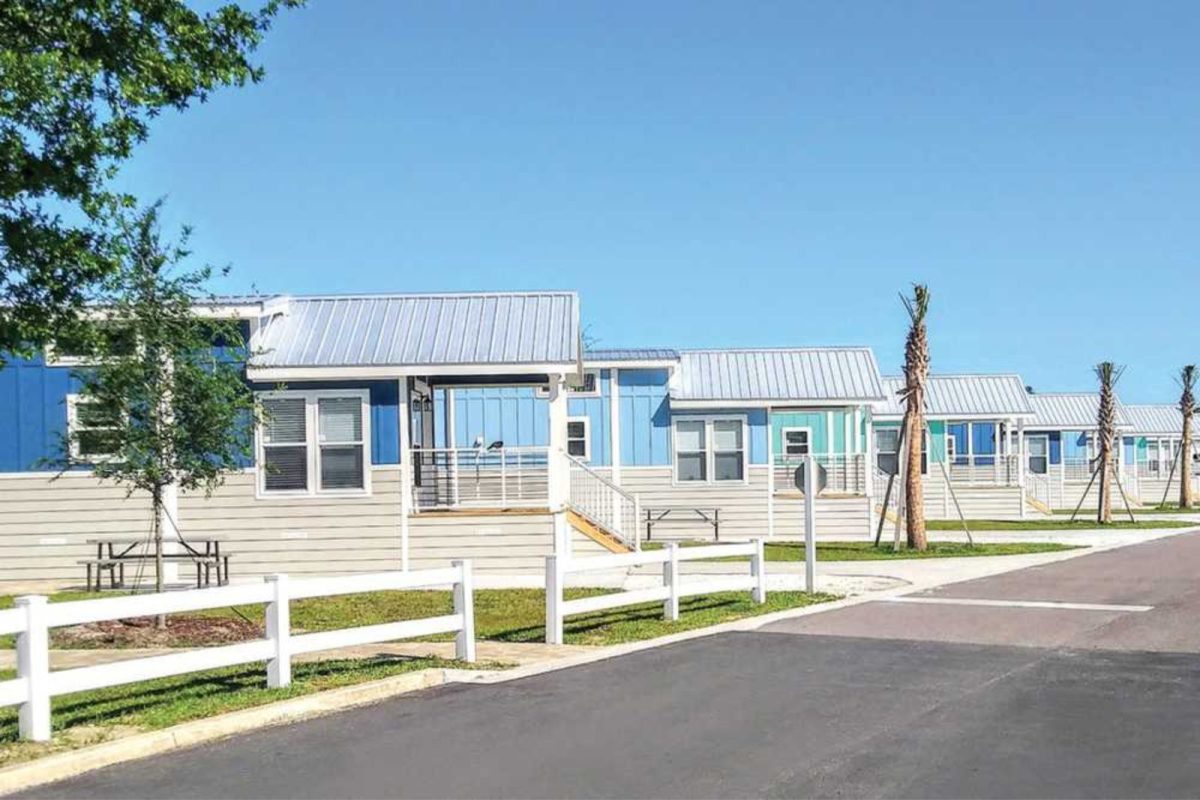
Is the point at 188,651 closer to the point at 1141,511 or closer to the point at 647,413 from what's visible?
the point at 647,413

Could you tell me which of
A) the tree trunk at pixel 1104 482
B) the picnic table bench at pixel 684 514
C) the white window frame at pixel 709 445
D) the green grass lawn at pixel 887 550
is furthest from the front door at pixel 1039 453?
the green grass lawn at pixel 887 550

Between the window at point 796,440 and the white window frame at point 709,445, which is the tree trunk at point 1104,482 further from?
the white window frame at point 709,445

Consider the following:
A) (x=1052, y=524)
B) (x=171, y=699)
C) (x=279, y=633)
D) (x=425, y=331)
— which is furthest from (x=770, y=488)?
(x=171, y=699)

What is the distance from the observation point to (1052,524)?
132ft

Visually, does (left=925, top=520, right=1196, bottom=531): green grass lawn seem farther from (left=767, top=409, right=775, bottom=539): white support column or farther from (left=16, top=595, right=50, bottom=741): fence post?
(left=16, top=595, right=50, bottom=741): fence post

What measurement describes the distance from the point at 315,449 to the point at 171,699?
12477 millimetres

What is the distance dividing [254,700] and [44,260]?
5.43m

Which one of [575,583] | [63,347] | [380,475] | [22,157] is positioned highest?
[22,157]

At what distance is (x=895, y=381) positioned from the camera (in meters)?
50.4

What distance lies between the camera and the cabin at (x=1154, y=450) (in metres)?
66.1

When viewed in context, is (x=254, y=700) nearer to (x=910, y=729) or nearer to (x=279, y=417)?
(x=910, y=729)

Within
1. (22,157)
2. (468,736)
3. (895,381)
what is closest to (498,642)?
(468,736)

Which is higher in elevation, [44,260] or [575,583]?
[44,260]

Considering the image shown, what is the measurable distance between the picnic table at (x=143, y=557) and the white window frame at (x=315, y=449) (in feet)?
4.35
